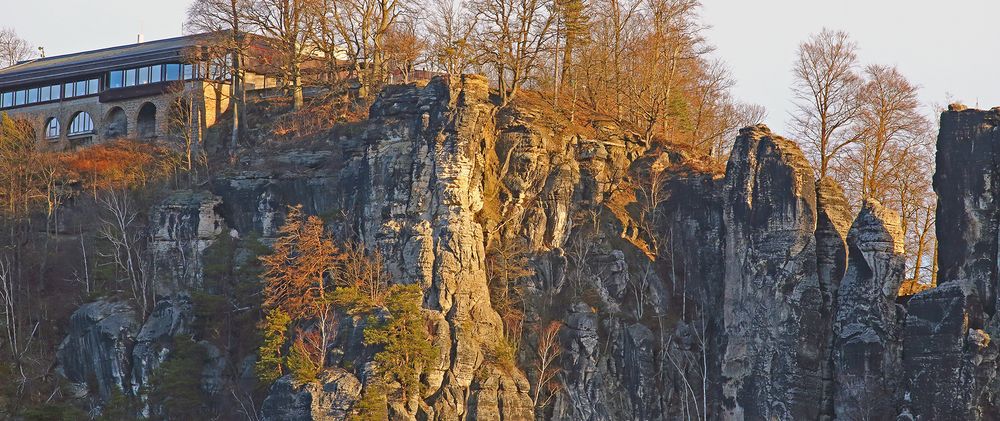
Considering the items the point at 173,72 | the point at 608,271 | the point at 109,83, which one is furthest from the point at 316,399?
the point at 109,83

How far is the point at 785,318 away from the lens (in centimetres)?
6744

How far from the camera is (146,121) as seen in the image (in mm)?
90438

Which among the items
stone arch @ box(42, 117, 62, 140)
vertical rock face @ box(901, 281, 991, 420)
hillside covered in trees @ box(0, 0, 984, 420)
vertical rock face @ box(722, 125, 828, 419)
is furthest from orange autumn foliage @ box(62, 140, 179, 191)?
vertical rock face @ box(901, 281, 991, 420)

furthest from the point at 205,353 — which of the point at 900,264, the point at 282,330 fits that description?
the point at 900,264

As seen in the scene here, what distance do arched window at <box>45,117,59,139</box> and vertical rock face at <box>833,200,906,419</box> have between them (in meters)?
45.3

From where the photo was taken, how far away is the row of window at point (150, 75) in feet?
294

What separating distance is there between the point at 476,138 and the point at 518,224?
4.04m

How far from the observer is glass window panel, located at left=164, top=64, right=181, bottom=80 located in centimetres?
8988

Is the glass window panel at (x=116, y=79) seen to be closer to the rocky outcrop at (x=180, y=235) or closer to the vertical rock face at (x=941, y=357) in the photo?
the rocky outcrop at (x=180, y=235)

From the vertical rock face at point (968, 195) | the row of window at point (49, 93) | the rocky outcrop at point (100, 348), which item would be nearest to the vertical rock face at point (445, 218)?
the rocky outcrop at point (100, 348)

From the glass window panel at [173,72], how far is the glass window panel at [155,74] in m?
0.65

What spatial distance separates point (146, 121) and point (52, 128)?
6.99m

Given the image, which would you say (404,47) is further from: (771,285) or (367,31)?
(771,285)

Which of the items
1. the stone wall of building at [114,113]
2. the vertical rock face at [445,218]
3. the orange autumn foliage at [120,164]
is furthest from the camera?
the stone wall of building at [114,113]
